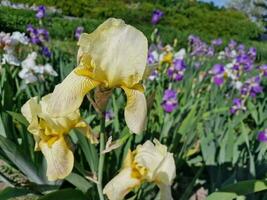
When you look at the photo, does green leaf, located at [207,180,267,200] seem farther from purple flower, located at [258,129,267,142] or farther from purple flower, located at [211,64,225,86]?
purple flower, located at [211,64,225,86]

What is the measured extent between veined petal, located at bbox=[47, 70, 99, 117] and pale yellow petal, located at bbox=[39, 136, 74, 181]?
0.21m

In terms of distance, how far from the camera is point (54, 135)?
1331 mm

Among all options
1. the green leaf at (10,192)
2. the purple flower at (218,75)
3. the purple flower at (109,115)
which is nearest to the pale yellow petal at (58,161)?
the green leaf at (10,192)

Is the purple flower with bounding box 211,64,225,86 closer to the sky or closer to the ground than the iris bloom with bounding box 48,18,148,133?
Result: closer to the ground

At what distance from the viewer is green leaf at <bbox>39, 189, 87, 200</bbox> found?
154cm

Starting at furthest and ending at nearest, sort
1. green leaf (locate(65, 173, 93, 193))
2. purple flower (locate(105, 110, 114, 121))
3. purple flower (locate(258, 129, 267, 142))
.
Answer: purple flower (locate(105, 110, 114, 121))
purple flower (locate(258, 129, 267, 142))
green leaf (locate(65, 173, 93, 193))

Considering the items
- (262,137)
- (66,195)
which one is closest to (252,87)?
(262,137)

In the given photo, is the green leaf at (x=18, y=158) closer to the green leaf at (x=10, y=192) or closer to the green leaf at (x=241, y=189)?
the green leaf at (x=10, y=192)

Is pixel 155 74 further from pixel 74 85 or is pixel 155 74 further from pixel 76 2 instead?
pixel 76 2

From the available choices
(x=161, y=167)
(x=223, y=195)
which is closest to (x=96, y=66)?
(x=161, y=167)

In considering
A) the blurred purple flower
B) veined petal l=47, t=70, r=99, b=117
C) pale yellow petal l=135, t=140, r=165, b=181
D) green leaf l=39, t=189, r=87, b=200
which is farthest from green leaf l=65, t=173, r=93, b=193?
the blurred purple flower

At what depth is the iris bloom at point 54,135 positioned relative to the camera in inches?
49.4

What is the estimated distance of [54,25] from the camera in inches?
488

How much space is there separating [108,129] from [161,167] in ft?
5.51
